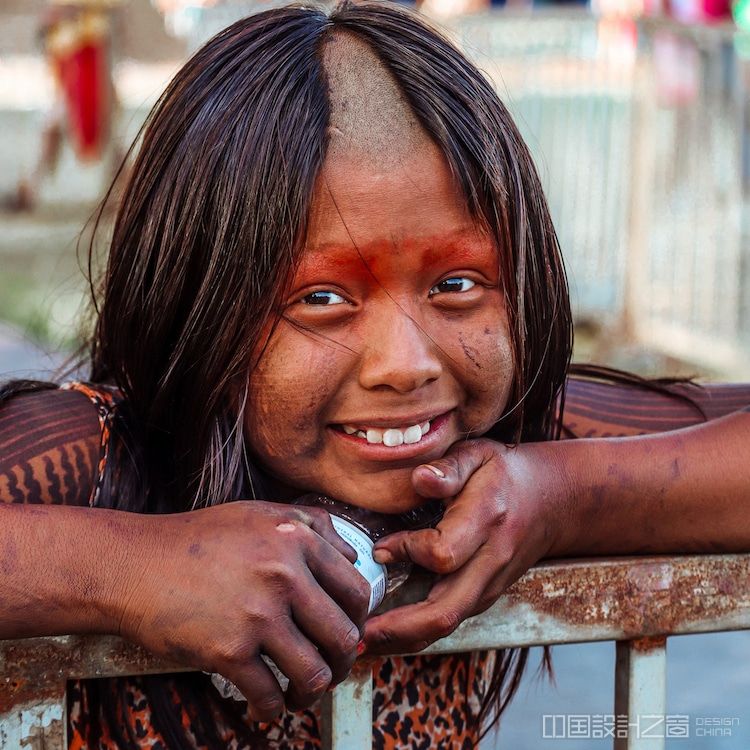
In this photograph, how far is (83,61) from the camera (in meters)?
8.23

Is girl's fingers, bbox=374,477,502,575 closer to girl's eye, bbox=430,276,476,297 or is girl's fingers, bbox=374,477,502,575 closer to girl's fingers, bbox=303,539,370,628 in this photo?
girl's fingers, bbox=303,539,370,628

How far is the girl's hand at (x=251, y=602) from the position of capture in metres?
1.09

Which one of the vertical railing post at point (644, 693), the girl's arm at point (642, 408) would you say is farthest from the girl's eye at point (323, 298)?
the girl's arm at point (642, 408)

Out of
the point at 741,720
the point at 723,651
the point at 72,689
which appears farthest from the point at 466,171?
the point at 723,651

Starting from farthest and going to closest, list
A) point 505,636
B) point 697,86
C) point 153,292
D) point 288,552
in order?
point 697,86 < point 153,292 < point 505,636 < point 288,552

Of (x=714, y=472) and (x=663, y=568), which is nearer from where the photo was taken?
(x=663, y=568)

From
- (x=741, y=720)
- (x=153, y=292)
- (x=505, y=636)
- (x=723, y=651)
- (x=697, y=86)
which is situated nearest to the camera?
(x=505, y=636)

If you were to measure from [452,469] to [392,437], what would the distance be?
0.08 metres

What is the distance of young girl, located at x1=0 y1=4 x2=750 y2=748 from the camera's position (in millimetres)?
1123

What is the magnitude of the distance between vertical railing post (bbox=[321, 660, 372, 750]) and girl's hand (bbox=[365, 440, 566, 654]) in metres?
0.04

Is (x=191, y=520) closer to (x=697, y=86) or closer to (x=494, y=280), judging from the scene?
(x=494, y=280)

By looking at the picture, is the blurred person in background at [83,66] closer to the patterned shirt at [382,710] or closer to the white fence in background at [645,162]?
the white fence in background at [645,162]

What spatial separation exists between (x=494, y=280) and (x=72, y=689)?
2.39ft

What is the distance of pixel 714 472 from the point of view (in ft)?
4.79
